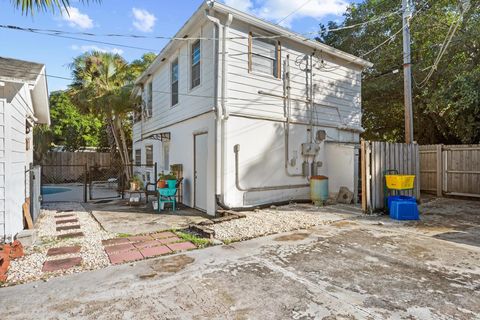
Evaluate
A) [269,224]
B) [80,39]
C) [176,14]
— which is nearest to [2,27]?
[80,39]

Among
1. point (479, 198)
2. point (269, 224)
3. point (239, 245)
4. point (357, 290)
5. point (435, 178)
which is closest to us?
point (357, 290)

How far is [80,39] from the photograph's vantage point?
602 centimetres

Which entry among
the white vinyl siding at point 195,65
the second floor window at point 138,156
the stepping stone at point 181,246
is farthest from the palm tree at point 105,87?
the stepping stone at point 181,246

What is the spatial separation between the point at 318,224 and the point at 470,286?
292 cm

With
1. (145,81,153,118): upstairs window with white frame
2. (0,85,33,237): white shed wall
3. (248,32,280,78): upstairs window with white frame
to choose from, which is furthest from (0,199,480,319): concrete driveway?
(145,81,153,118): upstairs window with white frame

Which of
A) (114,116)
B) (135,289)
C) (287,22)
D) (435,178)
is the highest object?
(287,22)

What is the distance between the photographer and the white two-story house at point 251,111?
6684 mm

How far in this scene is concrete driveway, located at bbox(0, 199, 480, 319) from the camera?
2.50 meters

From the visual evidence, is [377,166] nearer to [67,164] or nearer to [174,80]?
[174,80]

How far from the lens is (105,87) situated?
Result: 12562 millimetres

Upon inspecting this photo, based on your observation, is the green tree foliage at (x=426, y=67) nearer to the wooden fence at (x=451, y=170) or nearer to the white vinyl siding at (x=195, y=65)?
the wooden fence at (x=451, y=170)

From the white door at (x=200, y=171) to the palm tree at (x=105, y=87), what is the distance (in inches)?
218

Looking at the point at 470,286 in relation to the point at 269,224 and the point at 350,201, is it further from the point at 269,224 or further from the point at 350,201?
the point at 350,201

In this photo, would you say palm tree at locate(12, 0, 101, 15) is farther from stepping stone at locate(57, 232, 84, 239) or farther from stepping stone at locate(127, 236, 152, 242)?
stepping stone at locate(57, 232, 84, 239)
